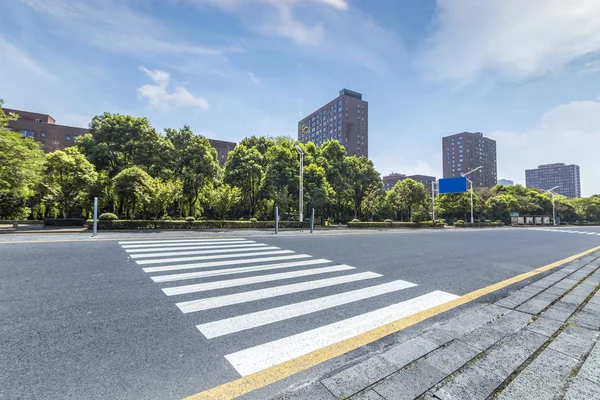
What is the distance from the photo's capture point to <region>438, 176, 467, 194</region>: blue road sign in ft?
99.4

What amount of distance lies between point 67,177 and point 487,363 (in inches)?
1131

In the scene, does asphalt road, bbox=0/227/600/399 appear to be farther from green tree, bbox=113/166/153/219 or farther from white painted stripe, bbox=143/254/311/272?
green tree, bbox=113/166/153/219

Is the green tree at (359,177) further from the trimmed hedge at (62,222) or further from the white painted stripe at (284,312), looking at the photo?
the white painted stripe at (284,312)

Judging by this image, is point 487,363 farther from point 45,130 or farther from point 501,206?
point 45,130

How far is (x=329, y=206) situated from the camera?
129ft

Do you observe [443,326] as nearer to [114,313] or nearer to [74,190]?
[114,313]

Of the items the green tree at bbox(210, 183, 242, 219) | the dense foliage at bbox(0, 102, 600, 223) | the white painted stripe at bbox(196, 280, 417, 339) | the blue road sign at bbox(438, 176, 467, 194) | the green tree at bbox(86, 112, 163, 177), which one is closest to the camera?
the white painted stripe at bbox(196, 280, 417, 339)

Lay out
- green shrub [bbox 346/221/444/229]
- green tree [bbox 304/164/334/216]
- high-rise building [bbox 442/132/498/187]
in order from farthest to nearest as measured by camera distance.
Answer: high-rise building [bbox 442/132/498/187] < green tree [bbox 304/164/334/216] < green shrub [bbox 346/221/444/229]

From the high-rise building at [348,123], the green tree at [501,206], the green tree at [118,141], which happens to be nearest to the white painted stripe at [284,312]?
the green tree at [118,141]

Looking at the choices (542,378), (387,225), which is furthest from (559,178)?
(542,378)

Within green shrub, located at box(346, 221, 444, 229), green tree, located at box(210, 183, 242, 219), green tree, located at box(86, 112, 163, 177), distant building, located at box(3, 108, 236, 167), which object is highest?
distant building, located at box(3, 108, 236, 167)

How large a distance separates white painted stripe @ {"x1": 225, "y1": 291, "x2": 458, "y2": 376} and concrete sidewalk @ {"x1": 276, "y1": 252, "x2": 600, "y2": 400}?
1.41ft

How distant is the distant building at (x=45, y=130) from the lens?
4659 cm

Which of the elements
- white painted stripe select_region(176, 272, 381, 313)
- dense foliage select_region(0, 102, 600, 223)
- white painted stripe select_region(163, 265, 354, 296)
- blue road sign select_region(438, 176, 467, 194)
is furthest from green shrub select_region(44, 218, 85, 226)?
blue road sign select_region(438, 176, 467, 194)
